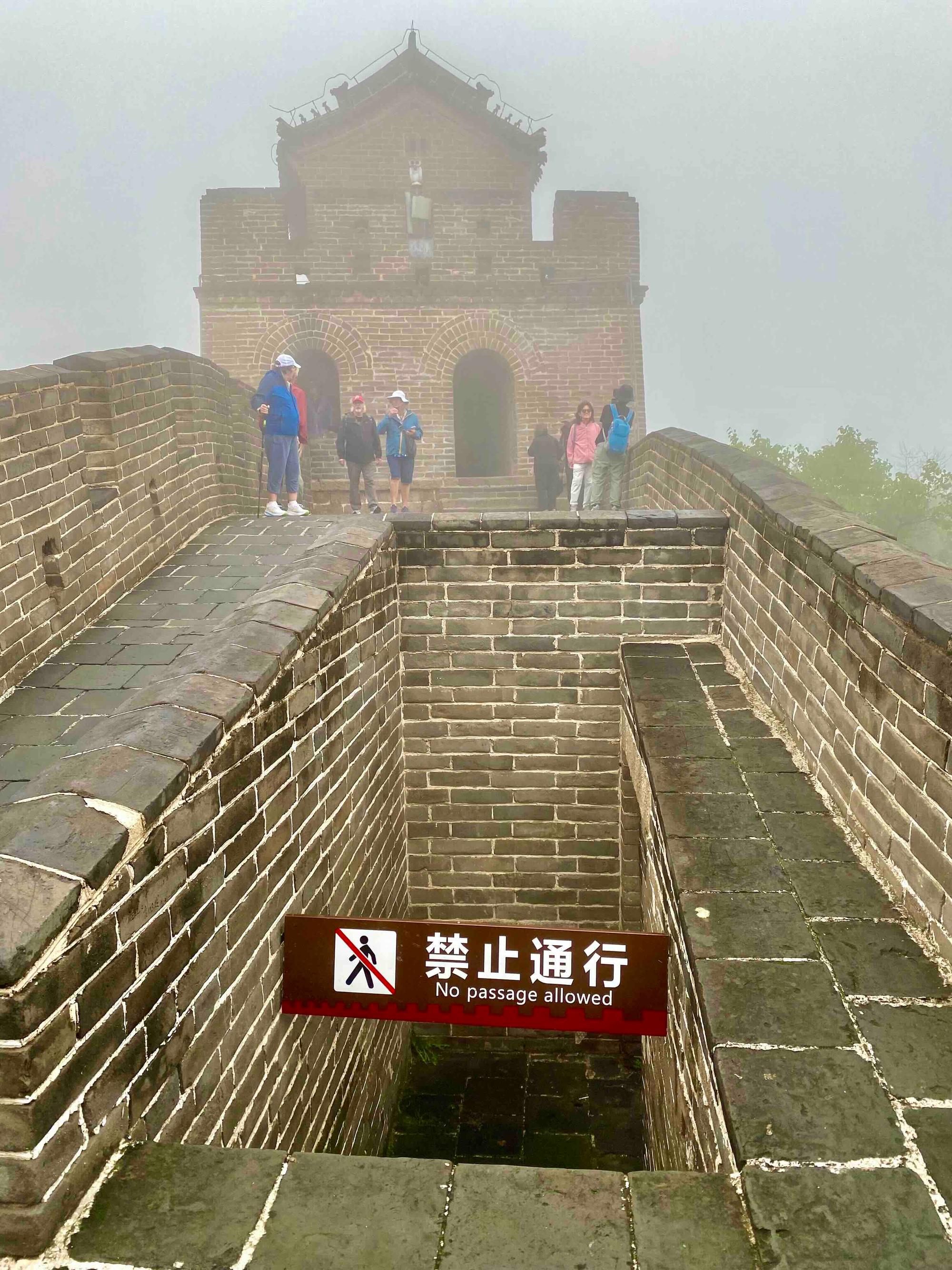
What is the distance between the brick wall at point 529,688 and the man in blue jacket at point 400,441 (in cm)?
645

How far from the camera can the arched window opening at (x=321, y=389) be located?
18.0 metres

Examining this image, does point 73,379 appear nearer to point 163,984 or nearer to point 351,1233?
point 163,984

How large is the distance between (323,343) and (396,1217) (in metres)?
16.9

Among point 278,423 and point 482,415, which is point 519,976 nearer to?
point 278,423

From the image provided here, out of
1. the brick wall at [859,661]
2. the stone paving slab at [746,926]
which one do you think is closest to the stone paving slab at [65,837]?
the stone paving slab at [746,926]

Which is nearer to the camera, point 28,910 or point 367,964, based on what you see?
point 28,910

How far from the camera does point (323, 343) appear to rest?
680 inches

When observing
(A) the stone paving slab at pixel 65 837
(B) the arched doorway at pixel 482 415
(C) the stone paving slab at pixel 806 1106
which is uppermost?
(B) the arched doorway at pixel 482 415

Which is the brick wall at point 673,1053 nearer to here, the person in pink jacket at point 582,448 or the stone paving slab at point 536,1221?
the stone paving slab at point 536,1221

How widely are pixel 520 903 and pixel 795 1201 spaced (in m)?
4.48

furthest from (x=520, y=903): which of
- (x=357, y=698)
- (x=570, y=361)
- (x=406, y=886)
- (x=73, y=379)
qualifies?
(x=570, y=361)

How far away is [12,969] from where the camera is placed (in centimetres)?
190

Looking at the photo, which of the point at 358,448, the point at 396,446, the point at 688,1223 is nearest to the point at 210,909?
the point at 688,1223

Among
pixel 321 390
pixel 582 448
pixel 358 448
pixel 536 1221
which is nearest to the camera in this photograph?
pixel 536 1221
